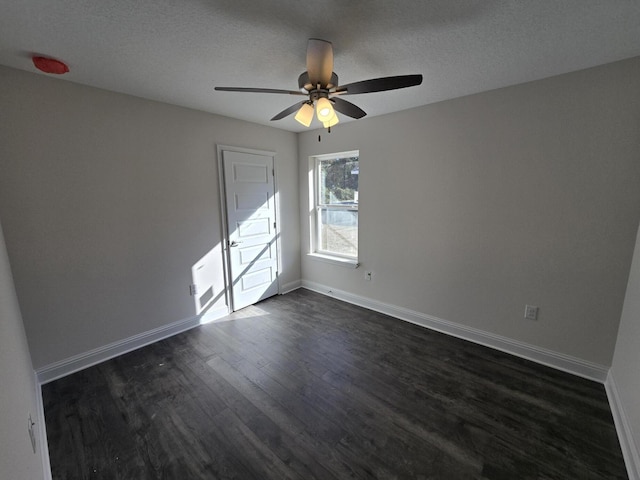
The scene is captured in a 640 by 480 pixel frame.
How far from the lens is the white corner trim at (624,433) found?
1.45 meters

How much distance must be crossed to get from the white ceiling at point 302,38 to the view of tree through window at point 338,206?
1576 millimetres

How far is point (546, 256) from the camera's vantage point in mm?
2277

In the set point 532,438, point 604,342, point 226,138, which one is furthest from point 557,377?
point 226,138

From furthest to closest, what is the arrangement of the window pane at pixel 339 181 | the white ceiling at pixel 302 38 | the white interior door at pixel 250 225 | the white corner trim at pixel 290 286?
the white corner trim at pixel 290 286, the window pane at pixel 339 181, the white interior door at pixel 250 225, the white ceiling at pixel 302 38

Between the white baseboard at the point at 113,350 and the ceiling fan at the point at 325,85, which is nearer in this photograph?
the ceiling fan at the point at 325,85

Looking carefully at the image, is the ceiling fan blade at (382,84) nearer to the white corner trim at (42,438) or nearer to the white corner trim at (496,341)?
the white corner trim at (496,341)

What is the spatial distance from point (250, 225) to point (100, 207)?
5.06 ft

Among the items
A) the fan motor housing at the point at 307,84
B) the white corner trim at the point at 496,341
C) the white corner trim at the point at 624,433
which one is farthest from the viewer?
the white corner trim at the point at 496,341

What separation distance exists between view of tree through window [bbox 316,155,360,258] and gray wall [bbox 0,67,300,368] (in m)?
1.41

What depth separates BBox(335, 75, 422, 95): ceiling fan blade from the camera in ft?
4.89

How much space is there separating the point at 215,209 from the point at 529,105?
309cm

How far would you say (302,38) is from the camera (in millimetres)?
1595

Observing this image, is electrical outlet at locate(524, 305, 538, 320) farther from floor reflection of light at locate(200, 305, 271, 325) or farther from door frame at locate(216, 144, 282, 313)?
door frame at locate(216, 144, 282, 313)

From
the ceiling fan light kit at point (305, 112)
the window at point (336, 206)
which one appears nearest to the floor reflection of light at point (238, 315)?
the window at point (336, 206)
